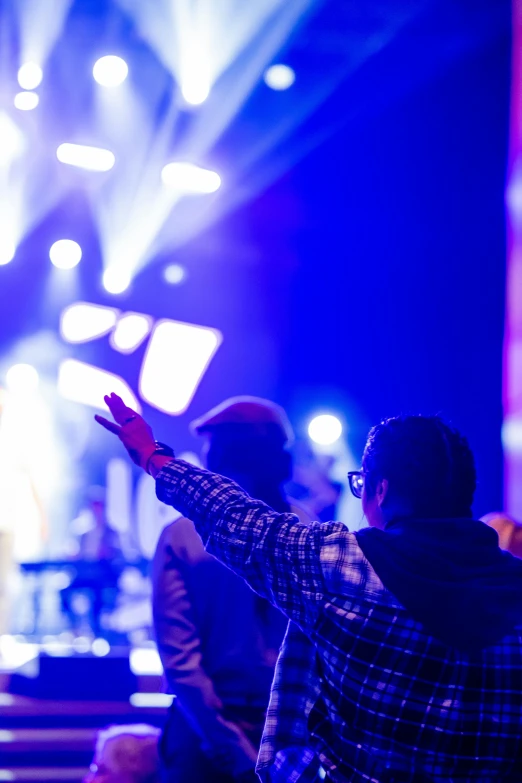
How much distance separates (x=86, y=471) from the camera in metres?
8.84

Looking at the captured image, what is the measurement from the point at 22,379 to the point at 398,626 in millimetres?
8011

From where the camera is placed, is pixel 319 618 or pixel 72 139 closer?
pixel 319 618

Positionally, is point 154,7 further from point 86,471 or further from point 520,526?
point 520,526

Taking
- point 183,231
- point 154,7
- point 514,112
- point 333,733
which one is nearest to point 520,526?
point 333,733

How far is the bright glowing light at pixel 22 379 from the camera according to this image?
8547 millimetres

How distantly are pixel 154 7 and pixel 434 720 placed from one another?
22.5 ft

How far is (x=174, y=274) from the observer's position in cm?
905

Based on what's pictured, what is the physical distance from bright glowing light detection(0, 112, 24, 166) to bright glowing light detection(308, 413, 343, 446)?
3880mm

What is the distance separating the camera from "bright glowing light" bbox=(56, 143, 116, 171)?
769 centimetres

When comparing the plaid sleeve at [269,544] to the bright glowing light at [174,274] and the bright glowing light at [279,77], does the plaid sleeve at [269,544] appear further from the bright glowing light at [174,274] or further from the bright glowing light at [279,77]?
the bright glowing light at [174,274]

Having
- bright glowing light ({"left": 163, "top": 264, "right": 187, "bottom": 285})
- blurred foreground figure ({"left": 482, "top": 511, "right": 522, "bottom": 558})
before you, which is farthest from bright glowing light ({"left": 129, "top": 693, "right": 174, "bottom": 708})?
bright glowing light ({"left": 163, "top": 264, "right": 187, "bottom": 285})

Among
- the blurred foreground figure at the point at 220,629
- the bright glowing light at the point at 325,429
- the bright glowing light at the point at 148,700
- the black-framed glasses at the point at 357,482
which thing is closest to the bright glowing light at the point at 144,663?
the bright glowing light at the point at 148,700

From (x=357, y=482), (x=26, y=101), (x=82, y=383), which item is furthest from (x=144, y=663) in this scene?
(x=26, y=101)

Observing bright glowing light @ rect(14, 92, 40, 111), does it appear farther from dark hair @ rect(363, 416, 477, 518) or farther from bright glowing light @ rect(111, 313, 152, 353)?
dark hair @ rect(363, 416, 477, 518)
